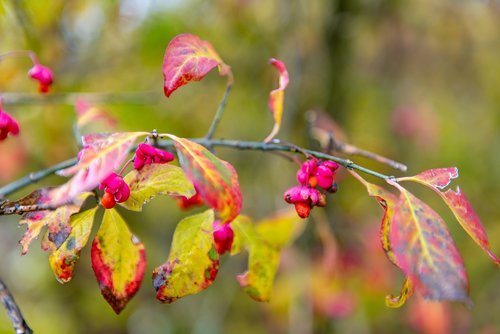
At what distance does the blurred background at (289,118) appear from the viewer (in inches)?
75.1

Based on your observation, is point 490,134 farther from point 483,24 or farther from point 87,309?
point 87,309

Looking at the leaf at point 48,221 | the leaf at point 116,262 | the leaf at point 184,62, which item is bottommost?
the leaf at point 116,262

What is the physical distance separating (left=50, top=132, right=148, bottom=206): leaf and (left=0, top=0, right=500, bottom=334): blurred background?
78 centimetres

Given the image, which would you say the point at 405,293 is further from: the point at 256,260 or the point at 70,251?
the point at 70,251

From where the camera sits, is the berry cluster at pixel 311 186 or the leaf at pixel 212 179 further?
the berry cluster at pixel 311 186

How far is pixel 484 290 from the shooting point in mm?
2275

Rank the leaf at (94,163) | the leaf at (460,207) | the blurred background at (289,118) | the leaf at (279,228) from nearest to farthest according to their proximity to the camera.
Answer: the leaf at (94,163), the leaf at (460,207), the leaf at (279,228), the blurred background at (289,118)

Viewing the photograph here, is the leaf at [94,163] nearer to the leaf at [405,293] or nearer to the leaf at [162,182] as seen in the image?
the leaf at [162,182]

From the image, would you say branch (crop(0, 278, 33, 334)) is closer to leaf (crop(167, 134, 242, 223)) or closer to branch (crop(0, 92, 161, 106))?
leaf (crop(167, 134, 242, 223))

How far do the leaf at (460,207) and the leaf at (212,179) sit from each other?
212mm

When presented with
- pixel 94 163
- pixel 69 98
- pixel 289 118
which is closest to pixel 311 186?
pixel 94 163

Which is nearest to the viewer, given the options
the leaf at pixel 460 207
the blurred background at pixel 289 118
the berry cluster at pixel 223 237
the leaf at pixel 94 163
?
the leaf at pixel 94 163

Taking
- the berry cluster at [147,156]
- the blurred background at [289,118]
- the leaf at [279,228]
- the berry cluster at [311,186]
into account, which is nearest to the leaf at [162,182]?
the berry cluster at [147,156]

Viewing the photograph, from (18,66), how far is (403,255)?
1.46 metres
